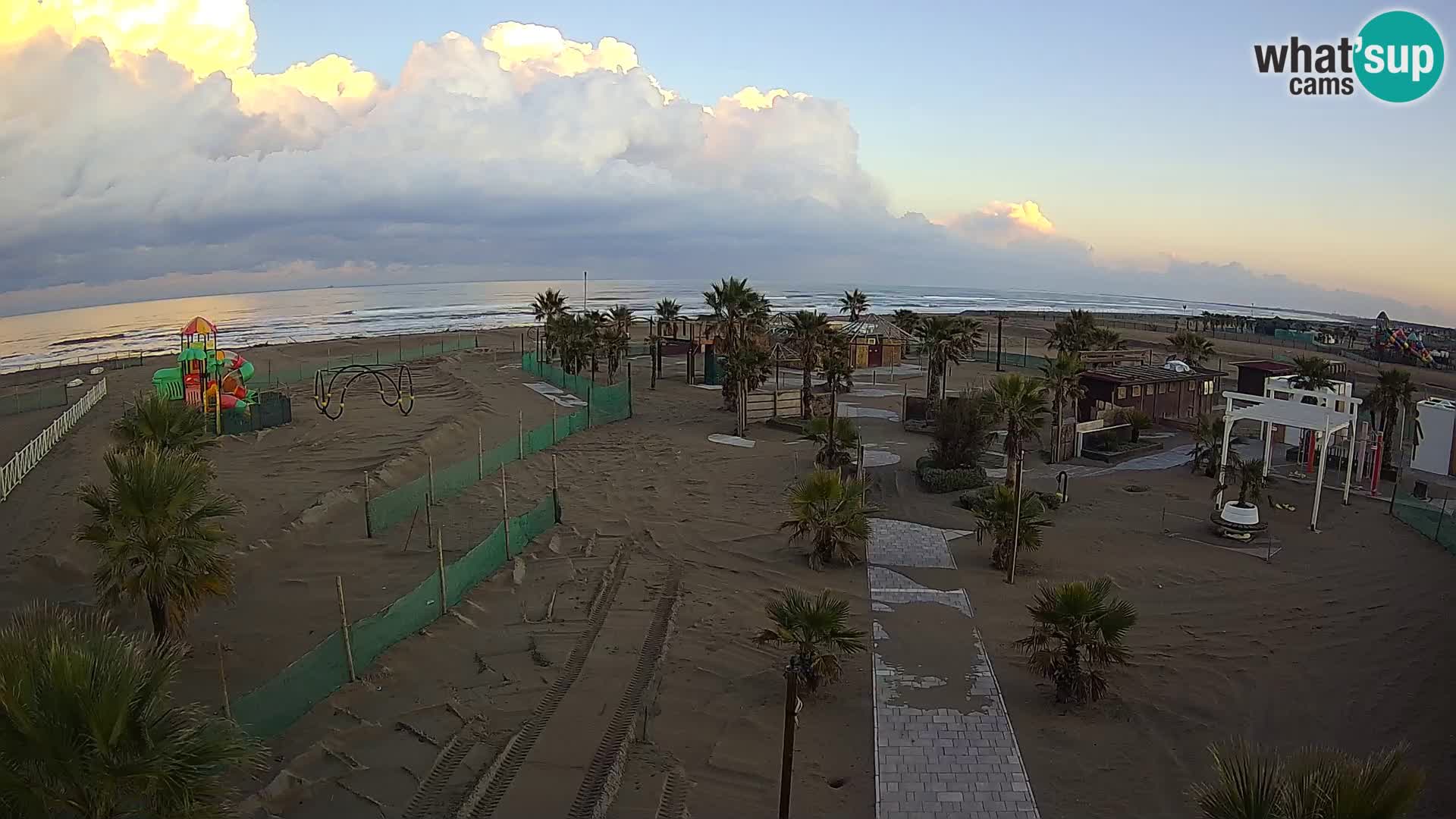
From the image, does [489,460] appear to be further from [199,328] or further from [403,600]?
[199,328]

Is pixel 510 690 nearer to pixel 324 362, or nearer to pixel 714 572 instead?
pixel 714 572

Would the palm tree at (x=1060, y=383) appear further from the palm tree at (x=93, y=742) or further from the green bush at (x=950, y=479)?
the palm tree at (x=93, y=742)

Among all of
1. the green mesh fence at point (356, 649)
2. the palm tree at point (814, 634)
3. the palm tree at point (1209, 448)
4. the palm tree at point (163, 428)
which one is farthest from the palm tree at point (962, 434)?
the palm tree at point (163, 428)

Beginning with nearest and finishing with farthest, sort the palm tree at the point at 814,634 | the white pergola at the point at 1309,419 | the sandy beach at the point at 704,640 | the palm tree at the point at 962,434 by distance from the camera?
the sandy beach at the point at 704,640
the palm tree at the point at 814,634
the white pergola at the point at 1309,419
the palm tree at the point at 962,434

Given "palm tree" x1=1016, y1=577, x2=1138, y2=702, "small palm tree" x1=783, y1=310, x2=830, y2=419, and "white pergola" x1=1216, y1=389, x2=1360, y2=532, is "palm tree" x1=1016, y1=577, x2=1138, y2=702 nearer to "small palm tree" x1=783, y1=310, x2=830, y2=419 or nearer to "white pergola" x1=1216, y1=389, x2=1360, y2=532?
"white pergola" x1=1216, y1=389, x2=1360, y2=532

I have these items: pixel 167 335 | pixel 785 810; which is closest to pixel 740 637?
pixel 785 810

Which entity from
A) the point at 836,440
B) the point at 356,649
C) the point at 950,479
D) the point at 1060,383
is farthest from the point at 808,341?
the point at 356,649
